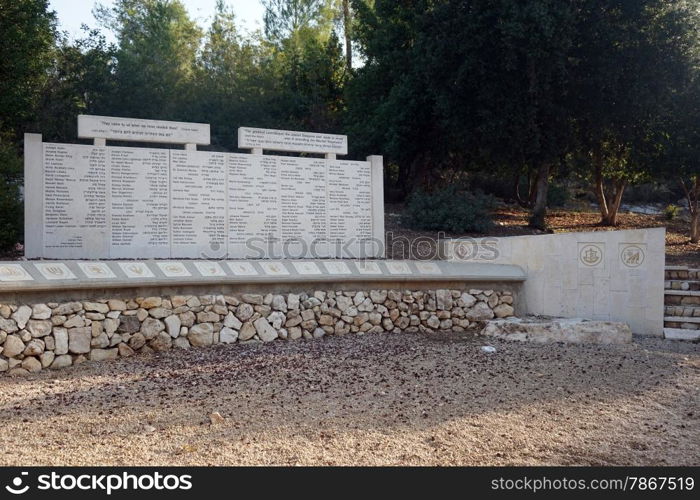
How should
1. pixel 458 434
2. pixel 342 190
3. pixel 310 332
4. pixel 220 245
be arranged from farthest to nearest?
pixel 342 190 → pixel 220 245 → pixel 310 332 → pixel 458 434

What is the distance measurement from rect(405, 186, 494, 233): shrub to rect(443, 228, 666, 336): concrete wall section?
3.50 m

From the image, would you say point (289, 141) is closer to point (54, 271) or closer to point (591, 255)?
point (54, 271)

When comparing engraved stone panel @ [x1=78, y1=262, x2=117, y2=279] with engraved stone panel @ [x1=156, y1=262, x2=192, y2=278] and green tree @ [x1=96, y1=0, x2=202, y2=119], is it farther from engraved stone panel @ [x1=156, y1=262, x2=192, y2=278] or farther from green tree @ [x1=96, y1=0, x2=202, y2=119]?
green tree @ [x1=96, y1=0, x2=202, y2=119]

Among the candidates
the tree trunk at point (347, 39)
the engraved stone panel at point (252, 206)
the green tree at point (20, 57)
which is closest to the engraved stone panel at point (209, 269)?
the engraved stone panel at point (252, 206)

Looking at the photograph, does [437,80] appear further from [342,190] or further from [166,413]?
[166,413]

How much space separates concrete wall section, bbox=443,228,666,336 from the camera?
8.66m

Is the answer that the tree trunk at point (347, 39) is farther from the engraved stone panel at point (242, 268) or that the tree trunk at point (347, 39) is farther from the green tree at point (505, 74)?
the engraved stone panel at point (242, 268)

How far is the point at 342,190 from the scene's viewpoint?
393 inches

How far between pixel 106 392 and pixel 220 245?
3.67m

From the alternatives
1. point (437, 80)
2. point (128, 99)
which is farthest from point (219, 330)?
point (128, 99)

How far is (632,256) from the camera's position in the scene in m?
8.75

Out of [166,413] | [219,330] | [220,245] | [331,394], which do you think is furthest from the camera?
[220,245]

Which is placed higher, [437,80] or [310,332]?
[437,80]

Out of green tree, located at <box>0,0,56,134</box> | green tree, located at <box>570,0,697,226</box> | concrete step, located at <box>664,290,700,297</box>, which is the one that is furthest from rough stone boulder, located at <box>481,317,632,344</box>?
green tree, located at <box>0,0,56,134</box>
